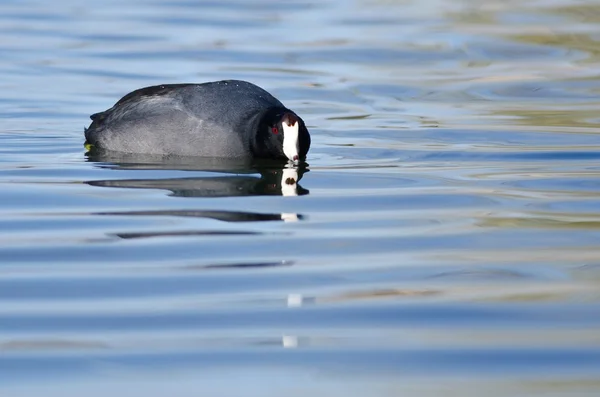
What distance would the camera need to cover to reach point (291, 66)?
1260 centimetres

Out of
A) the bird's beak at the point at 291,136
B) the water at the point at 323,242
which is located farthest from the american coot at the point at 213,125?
the water at the point at 323,242

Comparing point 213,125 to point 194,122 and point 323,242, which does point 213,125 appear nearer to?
point 194,122

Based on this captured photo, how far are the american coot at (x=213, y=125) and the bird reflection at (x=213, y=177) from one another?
0.21 feet

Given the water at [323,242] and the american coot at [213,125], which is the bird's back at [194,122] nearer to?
the american coot at [213,125]

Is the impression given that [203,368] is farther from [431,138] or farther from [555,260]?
[431,138]

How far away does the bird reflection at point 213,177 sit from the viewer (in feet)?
22.9

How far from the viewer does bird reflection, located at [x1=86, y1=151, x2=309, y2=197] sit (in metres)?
6.97

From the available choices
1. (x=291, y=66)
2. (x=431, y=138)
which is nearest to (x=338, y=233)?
(x=431, y=138)

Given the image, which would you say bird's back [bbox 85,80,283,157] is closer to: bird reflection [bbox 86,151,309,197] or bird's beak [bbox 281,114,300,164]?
bird reflection [bbox 86,151,309,197]

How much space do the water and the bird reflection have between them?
0.03 meters

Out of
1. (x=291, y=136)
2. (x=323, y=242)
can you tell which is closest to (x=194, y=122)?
(x=291, y=136)

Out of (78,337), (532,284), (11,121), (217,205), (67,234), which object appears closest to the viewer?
(78,337)

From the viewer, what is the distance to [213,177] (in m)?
7.41

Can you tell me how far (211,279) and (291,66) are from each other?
779 cm
